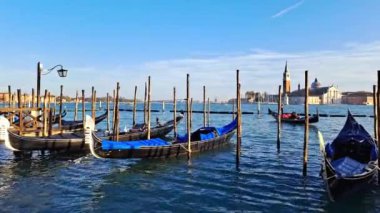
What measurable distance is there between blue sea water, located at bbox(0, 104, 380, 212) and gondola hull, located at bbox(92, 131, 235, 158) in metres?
0.39

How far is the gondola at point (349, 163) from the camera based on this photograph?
913cm

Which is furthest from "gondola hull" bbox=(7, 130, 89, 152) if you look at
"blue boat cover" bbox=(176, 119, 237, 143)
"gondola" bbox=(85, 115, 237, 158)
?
"blue boat cover" bbox=(176, 119, 237, 143)

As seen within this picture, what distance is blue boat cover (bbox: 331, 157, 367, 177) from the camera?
9453 millimetres

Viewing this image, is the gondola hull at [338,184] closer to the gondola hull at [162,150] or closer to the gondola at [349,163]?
the gondola at [349,163]

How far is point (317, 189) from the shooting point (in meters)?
10.4

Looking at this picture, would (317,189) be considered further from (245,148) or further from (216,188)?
(245,148)

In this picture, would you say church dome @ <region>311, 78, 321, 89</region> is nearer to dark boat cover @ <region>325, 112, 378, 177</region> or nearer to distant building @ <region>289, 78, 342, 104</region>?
distant building @ <region>289, 78, 342, 104</region>

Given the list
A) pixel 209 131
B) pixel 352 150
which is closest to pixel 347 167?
pixel 352 150

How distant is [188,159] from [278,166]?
126 inches

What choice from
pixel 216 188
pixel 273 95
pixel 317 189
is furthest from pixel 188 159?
pixel 273 95

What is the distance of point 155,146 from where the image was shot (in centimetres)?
1407

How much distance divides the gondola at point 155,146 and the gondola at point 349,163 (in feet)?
18.1

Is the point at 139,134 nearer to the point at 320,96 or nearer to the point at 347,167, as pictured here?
the point at 347,167

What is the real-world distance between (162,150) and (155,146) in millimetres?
428
